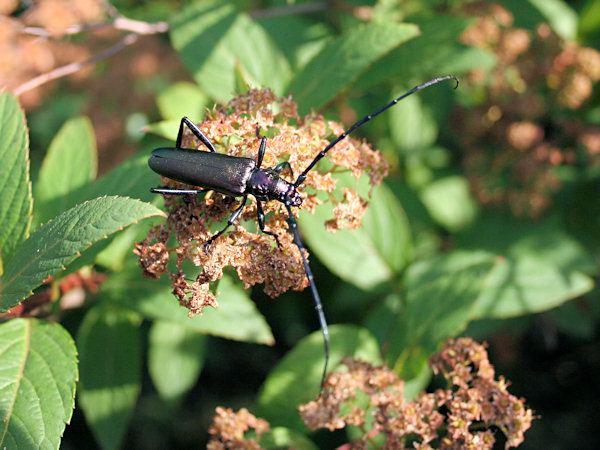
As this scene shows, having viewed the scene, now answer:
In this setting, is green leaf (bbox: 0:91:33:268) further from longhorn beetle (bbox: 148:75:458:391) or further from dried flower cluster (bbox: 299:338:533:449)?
dried flower cluster (bbox: 299:338:533:449)

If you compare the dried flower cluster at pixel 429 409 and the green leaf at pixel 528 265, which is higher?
the dried flower cluster at pixel 429 409

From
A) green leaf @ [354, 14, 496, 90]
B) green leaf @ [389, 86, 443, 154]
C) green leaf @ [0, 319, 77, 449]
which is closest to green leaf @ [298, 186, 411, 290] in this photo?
green leaf @ [354, 14, 496, 90]

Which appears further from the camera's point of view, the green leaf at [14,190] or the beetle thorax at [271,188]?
the beetle thorax at [271,188]

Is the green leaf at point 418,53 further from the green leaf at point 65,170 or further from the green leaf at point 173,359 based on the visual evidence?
the green leaf at point 173,359

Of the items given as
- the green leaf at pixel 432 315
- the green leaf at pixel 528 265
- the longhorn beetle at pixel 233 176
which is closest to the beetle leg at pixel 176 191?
the longhorn beetle at pixel 233 176

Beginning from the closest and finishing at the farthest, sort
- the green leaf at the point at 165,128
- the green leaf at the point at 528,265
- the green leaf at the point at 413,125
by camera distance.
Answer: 1. the green leaf at the point at 165,128
2. the green leaf at the point at 528,265
3. the green leaf at the point at 413,125

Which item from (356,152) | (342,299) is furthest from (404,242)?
(356,152)
